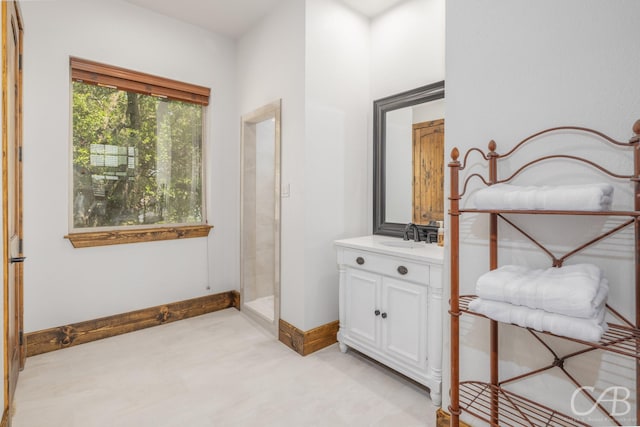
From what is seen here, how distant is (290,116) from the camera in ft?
8.63

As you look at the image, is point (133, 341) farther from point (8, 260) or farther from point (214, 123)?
point (214, 123)

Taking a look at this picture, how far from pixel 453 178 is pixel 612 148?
20.5 inches

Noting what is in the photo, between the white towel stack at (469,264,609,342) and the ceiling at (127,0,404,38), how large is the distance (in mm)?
2379

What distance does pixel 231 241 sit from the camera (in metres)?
3.50

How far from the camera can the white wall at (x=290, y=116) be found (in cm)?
253

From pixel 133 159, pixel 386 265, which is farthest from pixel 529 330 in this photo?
pixel 133 159

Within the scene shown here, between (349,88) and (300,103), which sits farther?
(349,88)

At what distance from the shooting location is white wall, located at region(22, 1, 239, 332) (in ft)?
7.99

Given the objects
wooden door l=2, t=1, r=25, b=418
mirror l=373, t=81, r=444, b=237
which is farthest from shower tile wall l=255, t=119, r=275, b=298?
wooden door l=2, t=1, r=25, b=418

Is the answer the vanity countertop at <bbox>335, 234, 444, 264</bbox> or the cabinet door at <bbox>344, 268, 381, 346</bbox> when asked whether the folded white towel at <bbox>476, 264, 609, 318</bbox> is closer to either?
the vanity countertop at <bbox>335, 234, 444, 264</bbox>

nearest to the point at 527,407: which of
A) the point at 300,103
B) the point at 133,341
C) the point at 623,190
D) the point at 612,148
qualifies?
the point at 623,190

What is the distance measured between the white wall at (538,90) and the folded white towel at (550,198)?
212mm

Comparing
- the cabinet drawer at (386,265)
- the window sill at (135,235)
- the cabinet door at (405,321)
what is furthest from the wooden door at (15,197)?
the cabinet door at (405,321)

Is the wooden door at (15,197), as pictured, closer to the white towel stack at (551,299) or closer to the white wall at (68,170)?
the white wall at (68,170)
